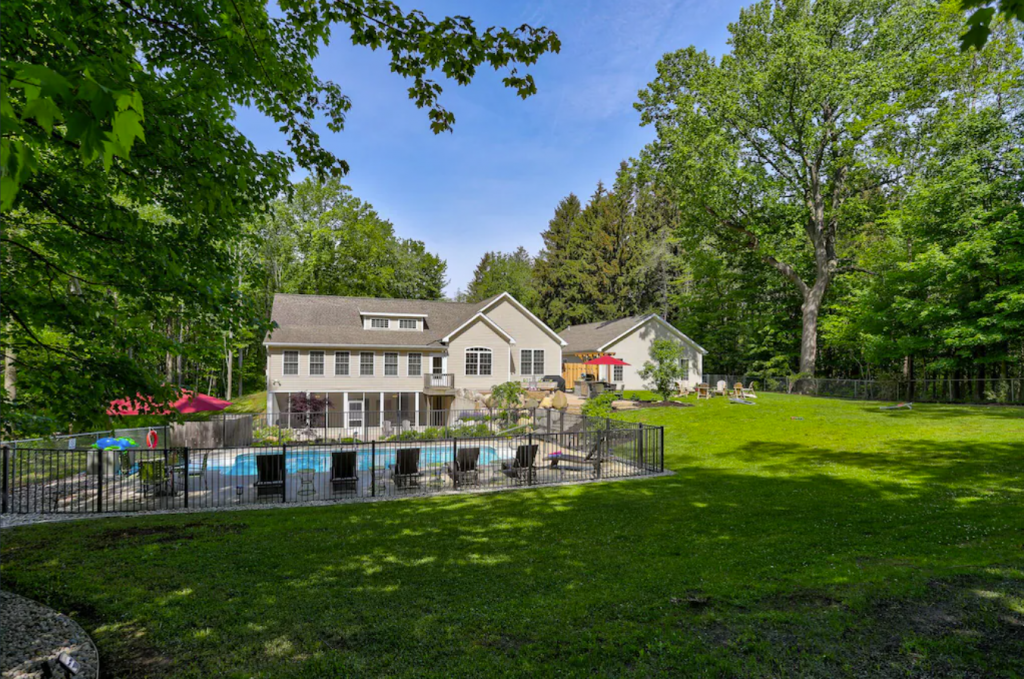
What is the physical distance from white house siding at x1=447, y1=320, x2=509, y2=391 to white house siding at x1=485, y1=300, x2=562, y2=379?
4.38ft

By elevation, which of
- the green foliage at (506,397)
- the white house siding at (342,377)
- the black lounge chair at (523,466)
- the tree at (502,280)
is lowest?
the black lounge chair at (523,466)

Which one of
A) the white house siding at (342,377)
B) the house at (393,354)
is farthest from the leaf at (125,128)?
the white house siding at (342,377)

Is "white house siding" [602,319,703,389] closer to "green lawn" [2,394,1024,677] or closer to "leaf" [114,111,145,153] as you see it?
"green lawn" [2,394,1024,677]

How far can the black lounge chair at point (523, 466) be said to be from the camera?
14.2 metres

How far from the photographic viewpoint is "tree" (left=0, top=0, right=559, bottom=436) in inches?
221

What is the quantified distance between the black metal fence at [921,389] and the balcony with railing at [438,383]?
2359cm

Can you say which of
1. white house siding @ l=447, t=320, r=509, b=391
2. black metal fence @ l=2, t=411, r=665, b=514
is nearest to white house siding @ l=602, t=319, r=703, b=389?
white house siding @ l=447, t=320, r=509, b=391

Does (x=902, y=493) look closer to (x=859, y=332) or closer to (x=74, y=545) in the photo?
(x=74, y=545)

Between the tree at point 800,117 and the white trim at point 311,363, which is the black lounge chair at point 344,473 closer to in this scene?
the white trim at point 311,363

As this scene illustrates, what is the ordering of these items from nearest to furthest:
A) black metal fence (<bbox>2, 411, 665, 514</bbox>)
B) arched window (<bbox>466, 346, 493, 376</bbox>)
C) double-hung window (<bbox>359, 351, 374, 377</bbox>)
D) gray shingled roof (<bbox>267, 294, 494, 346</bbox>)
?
black metal fence (<bbox>2, 411, 665, 514</bbox>)
gray shingled roof (<bbox>267, 294, 494, 346</bbox>)
double-hung window (<bbox>359, 351, 374, 377</bbox>)
arched window (<bbox>466, 346, 493, 376</bbox>)

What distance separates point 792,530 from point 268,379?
1085 inches

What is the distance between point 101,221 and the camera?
6.54 m

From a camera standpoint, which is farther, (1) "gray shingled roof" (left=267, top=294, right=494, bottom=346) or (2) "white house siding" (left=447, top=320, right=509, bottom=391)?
(2) "white house siding" (left=447, top=320, right=509, bottom=391)

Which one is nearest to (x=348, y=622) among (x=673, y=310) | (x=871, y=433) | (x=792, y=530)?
(x=792, y=530)
